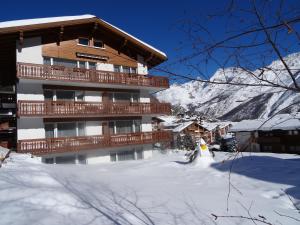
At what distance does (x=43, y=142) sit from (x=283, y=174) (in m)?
13.2

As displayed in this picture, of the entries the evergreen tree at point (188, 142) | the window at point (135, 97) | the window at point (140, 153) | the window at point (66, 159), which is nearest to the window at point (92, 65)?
the window at point (135, 97)

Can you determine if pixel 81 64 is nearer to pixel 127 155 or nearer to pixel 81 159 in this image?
pixel 81 159

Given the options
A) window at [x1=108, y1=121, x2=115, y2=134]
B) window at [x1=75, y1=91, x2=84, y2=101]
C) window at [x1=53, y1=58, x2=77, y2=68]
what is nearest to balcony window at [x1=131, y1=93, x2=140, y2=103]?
window at [x1=108, y1=121, x2=115, y2=134]

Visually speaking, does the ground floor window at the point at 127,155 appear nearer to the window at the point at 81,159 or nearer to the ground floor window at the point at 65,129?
the window at the point at 81,159

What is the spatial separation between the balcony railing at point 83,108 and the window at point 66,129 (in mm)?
1201

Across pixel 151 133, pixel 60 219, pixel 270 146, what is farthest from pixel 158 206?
pixel 270 146

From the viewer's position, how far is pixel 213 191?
9367 millimetres

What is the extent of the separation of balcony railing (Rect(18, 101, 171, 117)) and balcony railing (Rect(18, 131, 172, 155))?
160 centimetres

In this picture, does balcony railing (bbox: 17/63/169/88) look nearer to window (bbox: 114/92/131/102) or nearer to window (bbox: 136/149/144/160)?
window (bbox: 114/92/131/102)

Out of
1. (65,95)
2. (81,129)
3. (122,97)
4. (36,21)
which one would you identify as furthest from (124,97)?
(36,21)

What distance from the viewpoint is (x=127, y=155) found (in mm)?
22016

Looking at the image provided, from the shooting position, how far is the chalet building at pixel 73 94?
17156 millimetres

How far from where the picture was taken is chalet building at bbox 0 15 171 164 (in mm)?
17156

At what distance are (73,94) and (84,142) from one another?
3.48 metres
